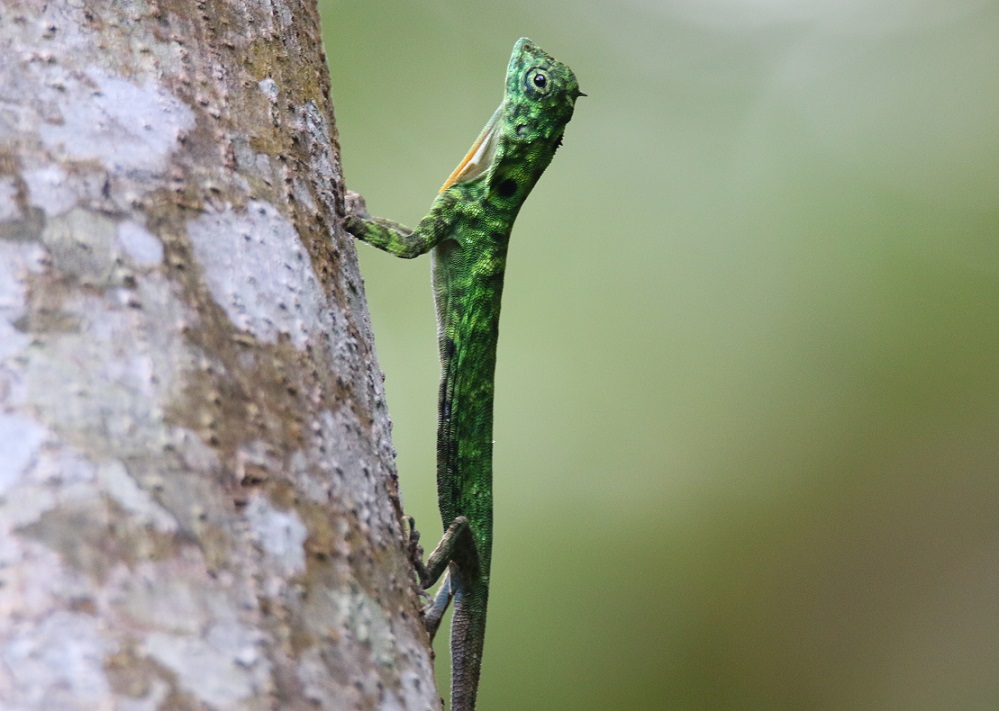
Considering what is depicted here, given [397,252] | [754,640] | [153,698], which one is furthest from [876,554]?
[153,698]

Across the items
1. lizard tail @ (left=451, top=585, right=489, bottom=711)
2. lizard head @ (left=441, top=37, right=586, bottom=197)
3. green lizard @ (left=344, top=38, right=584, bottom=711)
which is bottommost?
lizard tail @ (left=451, top=585, right=489, bottom=711)

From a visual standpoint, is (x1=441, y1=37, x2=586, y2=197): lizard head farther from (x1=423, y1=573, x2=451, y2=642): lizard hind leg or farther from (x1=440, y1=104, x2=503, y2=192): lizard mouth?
(x1=423, y1=573, x2=451, y2=642): lizard hind leg

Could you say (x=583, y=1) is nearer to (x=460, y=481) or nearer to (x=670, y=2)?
(x=670, y=2)

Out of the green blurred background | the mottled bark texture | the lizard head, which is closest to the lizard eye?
the lizard head

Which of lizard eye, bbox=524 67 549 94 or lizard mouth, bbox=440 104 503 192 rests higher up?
lizard eye, bbox=524 67 549 94

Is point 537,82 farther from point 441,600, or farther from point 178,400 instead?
point 178,400

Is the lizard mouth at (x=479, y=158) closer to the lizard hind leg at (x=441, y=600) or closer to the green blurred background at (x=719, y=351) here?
the lizard hind leg at (x=441, y=600)
